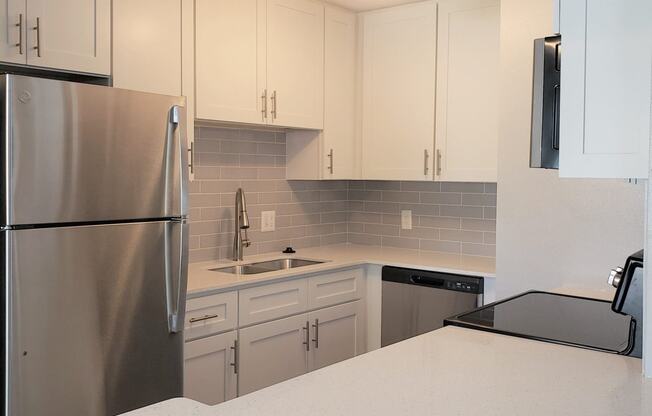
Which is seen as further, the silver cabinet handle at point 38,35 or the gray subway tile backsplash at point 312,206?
the gray subway tile backsplash at point 312,206

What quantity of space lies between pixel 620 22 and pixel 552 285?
5.82ft

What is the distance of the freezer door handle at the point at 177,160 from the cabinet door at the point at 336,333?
47.6 inches

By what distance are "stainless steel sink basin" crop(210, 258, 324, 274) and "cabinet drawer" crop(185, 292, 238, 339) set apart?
17.3 inches

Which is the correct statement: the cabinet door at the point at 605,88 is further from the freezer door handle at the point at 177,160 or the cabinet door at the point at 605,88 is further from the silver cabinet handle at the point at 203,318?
the silver cabinet handle at the point at 203,318

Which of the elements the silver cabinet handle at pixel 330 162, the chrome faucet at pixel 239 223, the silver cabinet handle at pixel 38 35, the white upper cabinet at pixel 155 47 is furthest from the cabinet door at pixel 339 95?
the silver cabinet handle at pixel 38 35

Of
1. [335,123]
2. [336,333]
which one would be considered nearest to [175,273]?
[336,333]

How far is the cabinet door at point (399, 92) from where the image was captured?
379 cm

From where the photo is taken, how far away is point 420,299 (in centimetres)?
358

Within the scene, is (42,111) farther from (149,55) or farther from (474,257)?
(474,257)

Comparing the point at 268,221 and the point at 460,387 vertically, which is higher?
the point at 268,221

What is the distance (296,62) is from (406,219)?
4.24 ft

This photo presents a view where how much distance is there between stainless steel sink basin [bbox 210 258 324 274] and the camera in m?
3.49

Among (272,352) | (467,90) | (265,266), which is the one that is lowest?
(272,352)

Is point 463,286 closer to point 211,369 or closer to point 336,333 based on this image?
point 336,333
